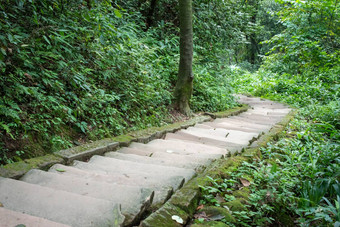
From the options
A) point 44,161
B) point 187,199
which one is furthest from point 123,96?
point 187,199

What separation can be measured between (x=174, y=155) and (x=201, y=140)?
3.57ft

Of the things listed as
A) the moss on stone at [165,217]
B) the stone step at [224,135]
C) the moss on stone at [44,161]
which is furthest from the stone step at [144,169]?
the stone step at [224,135]

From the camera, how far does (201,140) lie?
13.2 ft

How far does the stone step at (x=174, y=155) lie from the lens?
112 inches

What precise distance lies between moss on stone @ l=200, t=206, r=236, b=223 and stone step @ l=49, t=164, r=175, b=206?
277 mm

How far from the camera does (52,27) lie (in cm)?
373

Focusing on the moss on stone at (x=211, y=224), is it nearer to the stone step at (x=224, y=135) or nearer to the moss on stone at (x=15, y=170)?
the moss on stone at (x=15, y=170)

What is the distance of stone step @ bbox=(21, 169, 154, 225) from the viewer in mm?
1620

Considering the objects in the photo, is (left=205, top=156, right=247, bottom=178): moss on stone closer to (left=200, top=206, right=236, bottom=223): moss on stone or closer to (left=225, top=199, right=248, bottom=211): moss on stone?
(left=225, top=199, right=248, bottom=211): moss on stone

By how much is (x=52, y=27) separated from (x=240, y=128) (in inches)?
137

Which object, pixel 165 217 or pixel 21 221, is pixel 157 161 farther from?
pixel 21 221

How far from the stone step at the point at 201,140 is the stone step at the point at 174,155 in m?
0.56

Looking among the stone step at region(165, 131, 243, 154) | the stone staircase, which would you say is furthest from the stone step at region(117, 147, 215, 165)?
the stone step at region(165, 131, 243, 154)

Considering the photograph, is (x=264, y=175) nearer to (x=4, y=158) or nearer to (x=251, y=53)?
(x=4, y=158)
